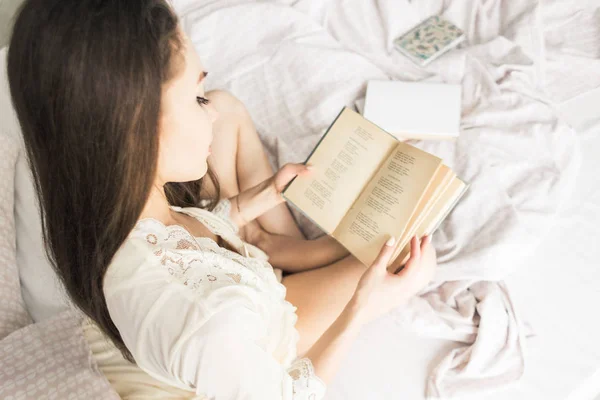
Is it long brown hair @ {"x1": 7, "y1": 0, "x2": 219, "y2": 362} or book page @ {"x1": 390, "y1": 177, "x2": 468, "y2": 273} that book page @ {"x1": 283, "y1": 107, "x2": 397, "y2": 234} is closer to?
book page @ {"x1": 390, "y1": 177, "x2": 468, "y2": 273}

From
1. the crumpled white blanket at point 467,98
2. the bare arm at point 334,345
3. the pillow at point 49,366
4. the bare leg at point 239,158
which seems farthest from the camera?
the bare leg at point 239,158

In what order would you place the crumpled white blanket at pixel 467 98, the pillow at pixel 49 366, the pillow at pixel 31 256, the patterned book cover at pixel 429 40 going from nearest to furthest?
the pillow at pixel 49 366, the pillow at pixel 31 256, the crumpled white blanket at pixel 467 98, the patterned book cover at pixel 429 40

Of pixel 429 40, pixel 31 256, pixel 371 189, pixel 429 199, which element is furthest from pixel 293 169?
pixel 429 40

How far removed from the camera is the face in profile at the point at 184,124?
705 millimetres

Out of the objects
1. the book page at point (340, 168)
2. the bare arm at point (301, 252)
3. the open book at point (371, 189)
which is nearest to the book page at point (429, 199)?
the open book at point (371, 189)

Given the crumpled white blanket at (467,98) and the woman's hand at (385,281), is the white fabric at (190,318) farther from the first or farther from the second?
the crumpled white blanket at (467,98)

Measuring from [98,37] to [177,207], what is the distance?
1.33 feet

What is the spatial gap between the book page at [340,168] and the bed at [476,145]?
22 centimetres

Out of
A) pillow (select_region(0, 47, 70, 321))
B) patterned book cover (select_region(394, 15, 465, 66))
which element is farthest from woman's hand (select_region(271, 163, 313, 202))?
patterned book cover (select_region(394, 15, 465, 66))

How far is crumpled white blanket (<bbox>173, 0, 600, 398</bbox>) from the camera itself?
1073 mm

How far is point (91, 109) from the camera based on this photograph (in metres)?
0.62

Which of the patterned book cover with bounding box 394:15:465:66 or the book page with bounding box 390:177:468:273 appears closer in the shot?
the book page with bounding box 390:177:468:273

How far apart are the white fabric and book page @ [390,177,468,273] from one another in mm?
319

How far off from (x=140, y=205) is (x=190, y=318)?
0.16 m
